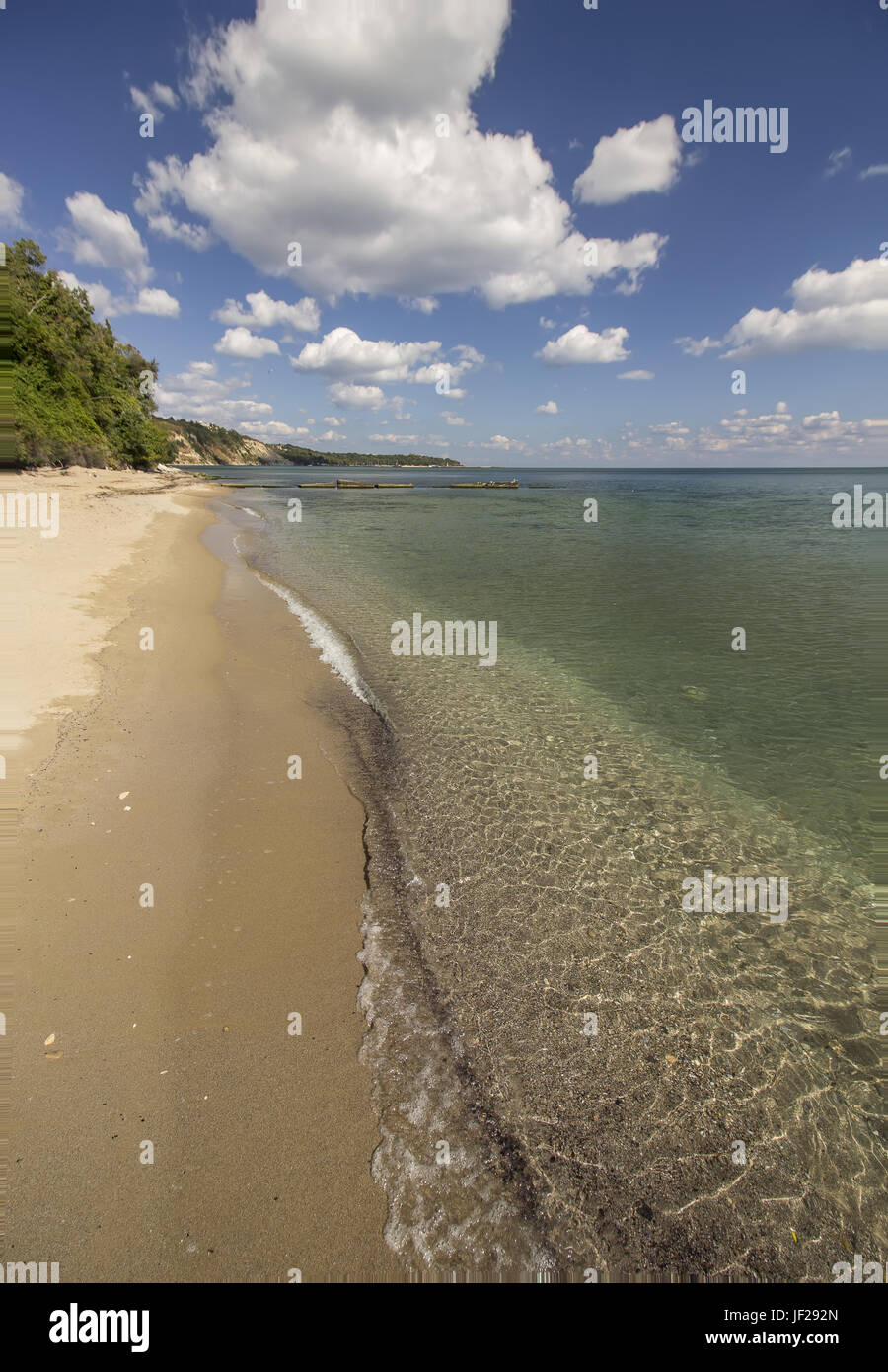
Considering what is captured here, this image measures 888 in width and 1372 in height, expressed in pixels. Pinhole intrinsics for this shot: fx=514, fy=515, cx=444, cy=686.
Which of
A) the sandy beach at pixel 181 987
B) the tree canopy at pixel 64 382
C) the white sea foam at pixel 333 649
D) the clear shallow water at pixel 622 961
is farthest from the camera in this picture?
the tree canopy at pixel 64 382

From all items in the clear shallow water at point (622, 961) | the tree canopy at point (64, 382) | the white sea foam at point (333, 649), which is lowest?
the clear shallow water at point (622, 961)

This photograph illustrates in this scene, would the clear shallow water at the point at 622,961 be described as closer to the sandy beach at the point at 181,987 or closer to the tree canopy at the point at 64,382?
the sandy beach at the point at 181,987

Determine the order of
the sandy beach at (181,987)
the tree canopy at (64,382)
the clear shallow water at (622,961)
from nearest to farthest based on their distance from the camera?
the sandy beach at (181,987) → the clear shallow water at (622,961) → the tree canopy at (64,382)

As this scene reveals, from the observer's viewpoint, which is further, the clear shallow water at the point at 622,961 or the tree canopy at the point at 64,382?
the tree canopy at the point at 64,382

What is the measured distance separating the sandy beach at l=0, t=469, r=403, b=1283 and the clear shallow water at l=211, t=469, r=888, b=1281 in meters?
0.46

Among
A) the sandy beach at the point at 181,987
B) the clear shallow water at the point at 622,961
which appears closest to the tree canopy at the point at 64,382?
the sandy beach at the point at 181,987

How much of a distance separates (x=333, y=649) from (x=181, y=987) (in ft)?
32.1

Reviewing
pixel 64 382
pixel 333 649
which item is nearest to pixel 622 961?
pixel 333 649

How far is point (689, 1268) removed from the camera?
10.3ft

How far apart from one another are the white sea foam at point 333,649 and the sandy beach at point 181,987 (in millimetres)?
1302

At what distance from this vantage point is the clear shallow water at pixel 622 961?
10.9ft

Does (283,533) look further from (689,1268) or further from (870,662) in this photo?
(689,1268)

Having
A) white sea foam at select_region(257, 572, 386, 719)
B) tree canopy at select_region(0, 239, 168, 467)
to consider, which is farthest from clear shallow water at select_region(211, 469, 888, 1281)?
tree canopy at select_region(0, 239, 168, 467)
